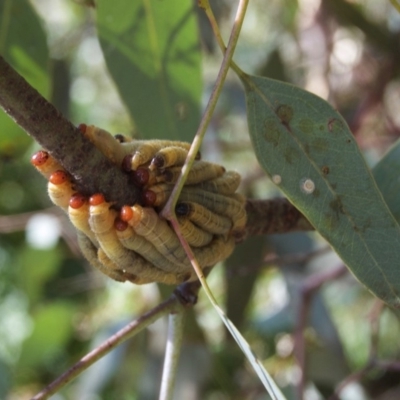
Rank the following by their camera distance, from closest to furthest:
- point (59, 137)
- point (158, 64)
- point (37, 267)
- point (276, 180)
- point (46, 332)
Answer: point (59, 137), point (276, 180), point (158, 64), point (46, 332), point (37, 267)

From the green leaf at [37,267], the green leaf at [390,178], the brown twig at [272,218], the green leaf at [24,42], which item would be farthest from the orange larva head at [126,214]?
the green leaf at [37,267]

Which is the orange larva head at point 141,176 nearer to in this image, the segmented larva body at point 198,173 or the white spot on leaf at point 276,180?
the segmented larva body at point 198,173

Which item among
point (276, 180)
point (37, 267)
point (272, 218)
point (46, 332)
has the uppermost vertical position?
point (276, 180)

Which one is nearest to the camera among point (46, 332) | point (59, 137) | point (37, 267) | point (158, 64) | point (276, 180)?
point (59, 137)

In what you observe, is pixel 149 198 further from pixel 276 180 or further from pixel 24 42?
pixel 24 42

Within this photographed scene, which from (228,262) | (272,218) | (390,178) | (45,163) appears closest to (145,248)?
(45,163)

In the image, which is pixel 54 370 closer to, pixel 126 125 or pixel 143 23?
pixel 126 125

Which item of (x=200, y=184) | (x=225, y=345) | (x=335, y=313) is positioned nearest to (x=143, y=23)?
(x=200, y=184)
